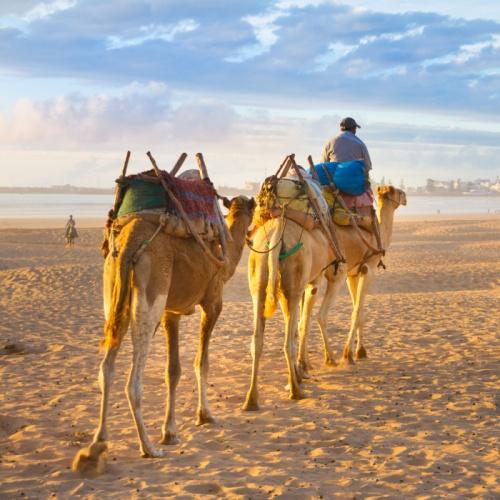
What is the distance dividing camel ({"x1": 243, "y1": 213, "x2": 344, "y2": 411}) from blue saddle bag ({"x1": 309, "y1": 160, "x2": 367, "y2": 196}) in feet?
6.43

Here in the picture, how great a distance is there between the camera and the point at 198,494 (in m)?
6.52

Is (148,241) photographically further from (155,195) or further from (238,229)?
(238,229)

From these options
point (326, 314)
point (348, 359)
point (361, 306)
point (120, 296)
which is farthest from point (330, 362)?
point (120, 296)

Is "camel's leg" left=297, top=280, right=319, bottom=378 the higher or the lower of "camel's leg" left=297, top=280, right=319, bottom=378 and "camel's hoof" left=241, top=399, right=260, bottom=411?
the higher

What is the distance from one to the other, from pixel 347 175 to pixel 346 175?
1cm

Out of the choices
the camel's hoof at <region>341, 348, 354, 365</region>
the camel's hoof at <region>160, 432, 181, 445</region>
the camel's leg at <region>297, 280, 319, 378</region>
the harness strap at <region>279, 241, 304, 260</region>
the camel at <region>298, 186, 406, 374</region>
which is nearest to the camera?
the camel's hoof at <region>160, 432, 181, 445</region>

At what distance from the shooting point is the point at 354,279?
501 inches

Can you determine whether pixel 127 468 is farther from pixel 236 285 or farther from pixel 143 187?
pixel 236 285

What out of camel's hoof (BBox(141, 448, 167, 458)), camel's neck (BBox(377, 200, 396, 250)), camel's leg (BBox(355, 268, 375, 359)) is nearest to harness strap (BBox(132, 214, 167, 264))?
camel's hoof (BBox(141, 448, 167, 458))

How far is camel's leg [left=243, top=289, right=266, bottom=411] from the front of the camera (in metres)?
9.32

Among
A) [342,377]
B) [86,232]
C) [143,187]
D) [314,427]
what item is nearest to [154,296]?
[143,187]

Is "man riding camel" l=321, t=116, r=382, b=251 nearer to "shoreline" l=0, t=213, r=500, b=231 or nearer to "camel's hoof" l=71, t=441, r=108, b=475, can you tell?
"camel's hoof" l=71, t=441, r=108, b=475

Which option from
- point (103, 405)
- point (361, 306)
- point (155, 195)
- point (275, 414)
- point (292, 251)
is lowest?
point (275, 414)

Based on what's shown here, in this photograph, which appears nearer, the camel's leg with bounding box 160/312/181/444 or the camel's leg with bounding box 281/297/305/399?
the camel's leg with bounding box 160/312/181/444
